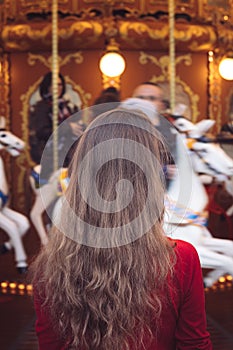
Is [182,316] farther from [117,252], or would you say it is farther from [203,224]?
[203,224]

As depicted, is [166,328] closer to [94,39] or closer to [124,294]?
[124,294]

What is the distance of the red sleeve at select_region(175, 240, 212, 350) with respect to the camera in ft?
3.37

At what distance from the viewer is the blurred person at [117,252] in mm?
980

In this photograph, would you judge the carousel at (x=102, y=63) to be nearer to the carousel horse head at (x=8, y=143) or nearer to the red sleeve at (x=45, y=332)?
the carousel horse head at (x=8, y=143)

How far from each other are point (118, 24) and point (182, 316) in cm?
529

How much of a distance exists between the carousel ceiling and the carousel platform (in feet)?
8.47

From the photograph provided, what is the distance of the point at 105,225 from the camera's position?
3.23 ft

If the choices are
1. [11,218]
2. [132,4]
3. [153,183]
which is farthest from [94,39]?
[153,183]

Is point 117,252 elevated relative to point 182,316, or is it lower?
elevated

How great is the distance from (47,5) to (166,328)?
5.69 m

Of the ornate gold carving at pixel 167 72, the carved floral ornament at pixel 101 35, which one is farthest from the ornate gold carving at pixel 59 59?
the ornate gold carving at pixel 167 72

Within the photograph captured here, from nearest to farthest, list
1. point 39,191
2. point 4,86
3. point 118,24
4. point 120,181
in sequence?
point 120,181, point 39,191, point 118,24, point 4,86

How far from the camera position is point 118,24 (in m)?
5.99

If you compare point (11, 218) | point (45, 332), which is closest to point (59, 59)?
point (11, 218)
